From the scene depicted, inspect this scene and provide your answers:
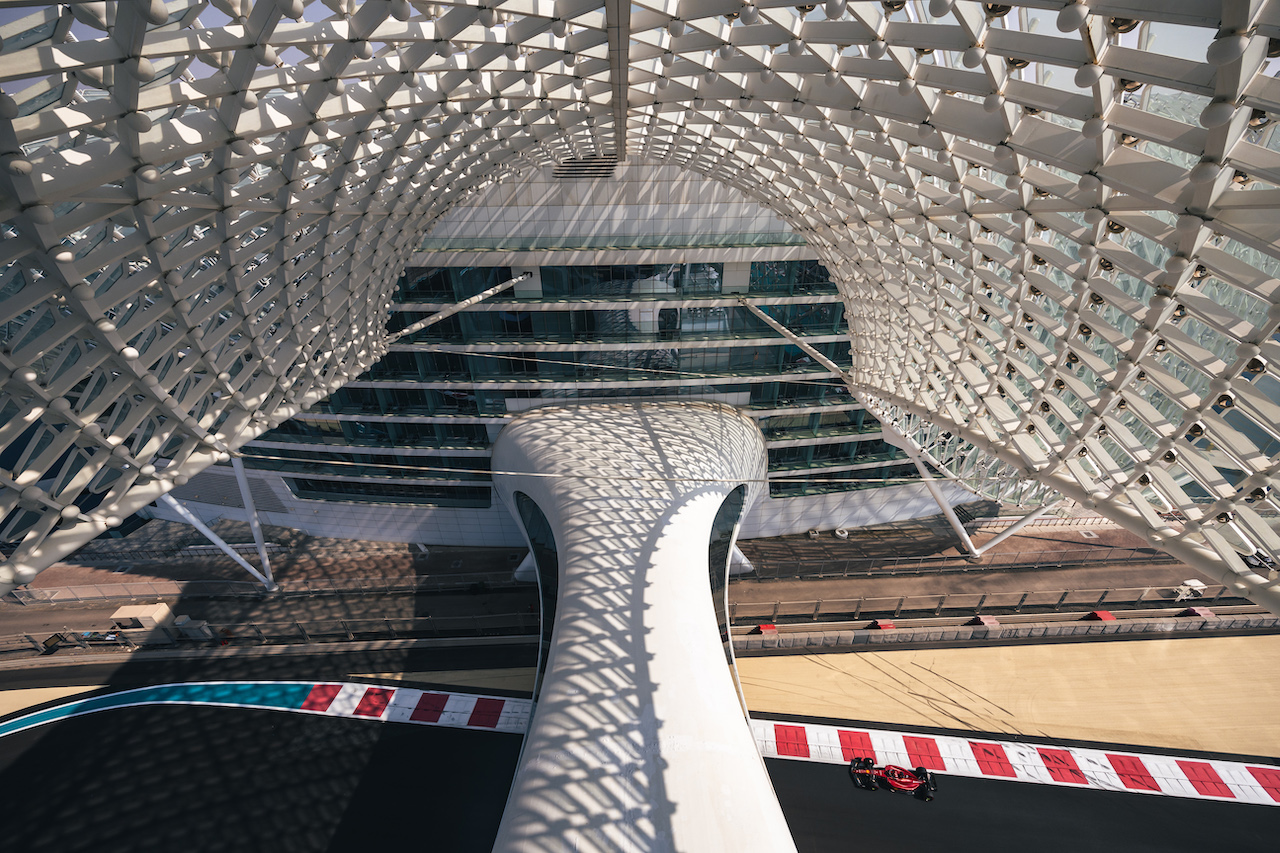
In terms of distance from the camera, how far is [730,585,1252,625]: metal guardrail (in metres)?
29.4

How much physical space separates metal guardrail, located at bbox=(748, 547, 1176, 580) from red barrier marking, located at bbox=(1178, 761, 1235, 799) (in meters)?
12.0

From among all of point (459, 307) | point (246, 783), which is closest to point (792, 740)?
point (246, 783)

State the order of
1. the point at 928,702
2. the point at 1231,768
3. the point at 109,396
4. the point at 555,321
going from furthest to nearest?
the point at 555,321
the point at 928,702
the point at 1231,768
the point at 109,396

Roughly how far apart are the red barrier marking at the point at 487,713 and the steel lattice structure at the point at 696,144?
50.6 feet

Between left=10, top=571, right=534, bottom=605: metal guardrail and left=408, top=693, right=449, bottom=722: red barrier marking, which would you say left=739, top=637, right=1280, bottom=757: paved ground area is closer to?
left=408, top=693, right=449, bottom=722: red barrier marking

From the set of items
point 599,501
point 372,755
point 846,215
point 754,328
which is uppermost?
point 846,215

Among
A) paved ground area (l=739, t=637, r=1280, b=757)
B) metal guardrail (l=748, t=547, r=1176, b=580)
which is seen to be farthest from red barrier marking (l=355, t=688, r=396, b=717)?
metal guardrail (l=748, t=547, r=1176, b=580)

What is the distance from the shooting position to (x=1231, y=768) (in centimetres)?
2178

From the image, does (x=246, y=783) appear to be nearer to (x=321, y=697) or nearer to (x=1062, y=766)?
(x=321, y=697)

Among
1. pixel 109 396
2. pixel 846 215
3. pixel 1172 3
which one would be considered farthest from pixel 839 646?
pixel 109 396

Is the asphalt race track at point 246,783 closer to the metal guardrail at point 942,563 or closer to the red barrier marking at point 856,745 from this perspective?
the red barrier marking at point 856,745

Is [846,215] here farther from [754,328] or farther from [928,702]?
[928,702]

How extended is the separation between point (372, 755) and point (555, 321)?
2242 cm

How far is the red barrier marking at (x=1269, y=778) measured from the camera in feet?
68.6
